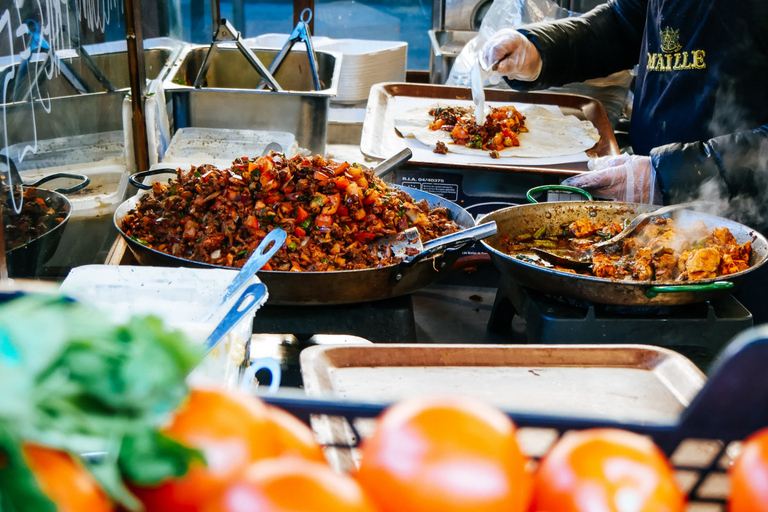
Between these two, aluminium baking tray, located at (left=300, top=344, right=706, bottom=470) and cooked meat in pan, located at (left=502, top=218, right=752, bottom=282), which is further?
cooked meat in pan, located at (left=502, top=218, right=752, bottom=282)

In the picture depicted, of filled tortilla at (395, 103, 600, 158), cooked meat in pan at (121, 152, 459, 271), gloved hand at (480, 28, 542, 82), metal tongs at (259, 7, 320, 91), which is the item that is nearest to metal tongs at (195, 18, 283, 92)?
metal tongs at (259, 7, 320, 91)

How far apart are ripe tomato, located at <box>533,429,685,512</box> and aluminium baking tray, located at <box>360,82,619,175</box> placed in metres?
2.40

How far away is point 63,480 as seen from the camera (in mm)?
387

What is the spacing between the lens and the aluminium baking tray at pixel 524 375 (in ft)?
3.58

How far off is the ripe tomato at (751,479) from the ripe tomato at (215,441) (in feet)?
1.11

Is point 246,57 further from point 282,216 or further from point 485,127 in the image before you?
point 282,216

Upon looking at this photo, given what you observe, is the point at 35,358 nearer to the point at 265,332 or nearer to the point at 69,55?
the point at 265,332

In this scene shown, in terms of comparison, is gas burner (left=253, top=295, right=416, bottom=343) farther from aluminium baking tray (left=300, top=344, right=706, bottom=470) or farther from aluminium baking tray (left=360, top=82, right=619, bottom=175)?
aluminium baking tray (left=360, top=82, right=619, bottom=175)

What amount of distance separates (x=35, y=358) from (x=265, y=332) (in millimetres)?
1286

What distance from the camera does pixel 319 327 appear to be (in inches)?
65.8

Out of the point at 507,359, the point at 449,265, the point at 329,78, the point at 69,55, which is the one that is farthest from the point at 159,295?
the point at 329,78

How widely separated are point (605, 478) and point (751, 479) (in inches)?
4.6

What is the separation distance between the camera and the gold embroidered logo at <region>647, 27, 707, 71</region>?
2.79 meters

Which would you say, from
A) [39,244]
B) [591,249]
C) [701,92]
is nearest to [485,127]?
[701,92]
